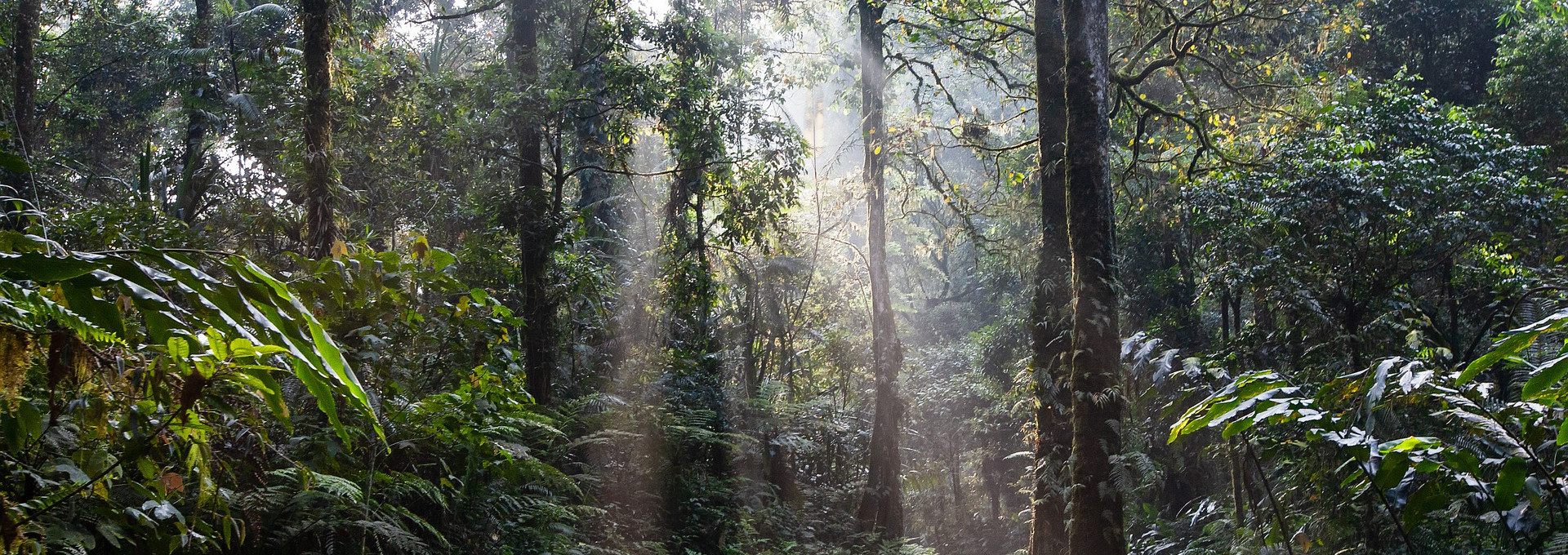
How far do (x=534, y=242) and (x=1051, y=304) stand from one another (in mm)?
5261

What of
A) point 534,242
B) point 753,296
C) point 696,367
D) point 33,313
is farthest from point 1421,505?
point 753,296

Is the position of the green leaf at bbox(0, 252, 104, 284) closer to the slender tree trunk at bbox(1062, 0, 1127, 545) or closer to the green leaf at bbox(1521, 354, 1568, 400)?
the green leaf at bbox(1521, 354, 1568, 400)

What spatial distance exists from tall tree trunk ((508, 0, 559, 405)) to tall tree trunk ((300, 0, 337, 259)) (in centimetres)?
255

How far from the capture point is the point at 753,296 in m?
15.9

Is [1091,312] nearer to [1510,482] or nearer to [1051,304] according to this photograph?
[1051,304]

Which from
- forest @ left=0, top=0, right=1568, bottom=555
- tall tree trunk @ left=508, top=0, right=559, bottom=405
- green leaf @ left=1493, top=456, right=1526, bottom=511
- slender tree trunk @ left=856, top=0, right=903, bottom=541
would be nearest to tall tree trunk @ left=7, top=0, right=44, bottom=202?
forest @ left=0, top=0, right=1568, bottom=555

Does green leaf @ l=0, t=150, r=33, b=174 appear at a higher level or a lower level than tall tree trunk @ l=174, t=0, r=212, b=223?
lower

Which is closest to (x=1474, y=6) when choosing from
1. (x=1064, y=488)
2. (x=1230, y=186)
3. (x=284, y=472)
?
(x=1230, y=186)

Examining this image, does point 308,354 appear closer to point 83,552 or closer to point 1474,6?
point 83,552

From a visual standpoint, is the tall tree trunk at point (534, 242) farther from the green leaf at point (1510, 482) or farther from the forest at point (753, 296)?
the green leaf at point (1510, 482)

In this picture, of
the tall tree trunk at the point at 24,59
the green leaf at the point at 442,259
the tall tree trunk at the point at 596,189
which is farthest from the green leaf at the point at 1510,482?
the tall tree trunk at the point at 24,59

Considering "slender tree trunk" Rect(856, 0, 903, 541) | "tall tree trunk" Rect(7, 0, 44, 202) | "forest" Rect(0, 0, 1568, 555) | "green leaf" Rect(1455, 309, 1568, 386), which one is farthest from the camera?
"slender tree trunk" Rect(856, 0, 903, 541)

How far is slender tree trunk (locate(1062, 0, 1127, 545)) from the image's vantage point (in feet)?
15.0

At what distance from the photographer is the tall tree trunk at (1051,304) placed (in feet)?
20.3
